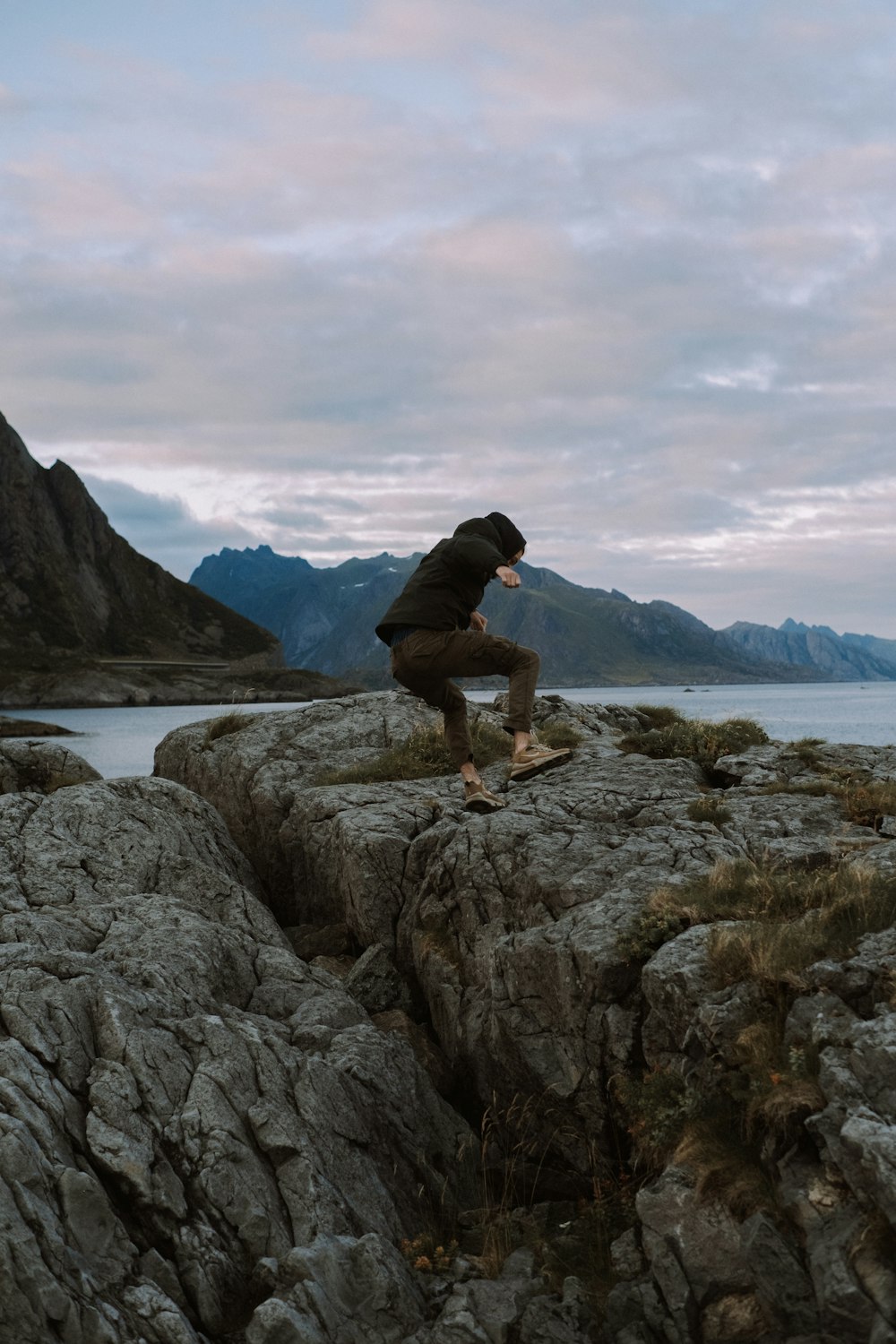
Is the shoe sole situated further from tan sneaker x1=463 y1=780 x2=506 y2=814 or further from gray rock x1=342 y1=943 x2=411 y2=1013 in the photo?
gray rock x1=342 y1=943 x2=411 y2=1013

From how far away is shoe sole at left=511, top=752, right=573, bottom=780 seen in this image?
14672mm

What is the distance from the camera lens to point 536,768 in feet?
48.5

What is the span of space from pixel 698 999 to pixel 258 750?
12.0 meters

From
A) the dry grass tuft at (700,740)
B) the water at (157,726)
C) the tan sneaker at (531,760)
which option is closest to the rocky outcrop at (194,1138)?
the tan sneaker at (531,760)

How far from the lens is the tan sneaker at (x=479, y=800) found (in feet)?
45.6

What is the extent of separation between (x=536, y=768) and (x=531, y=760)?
0.21 m

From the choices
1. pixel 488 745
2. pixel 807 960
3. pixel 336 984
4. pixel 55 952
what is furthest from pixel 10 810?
pixel 807 960

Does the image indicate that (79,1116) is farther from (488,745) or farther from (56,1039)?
(488,745)

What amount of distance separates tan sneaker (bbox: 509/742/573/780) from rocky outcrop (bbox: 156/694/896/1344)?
38cm

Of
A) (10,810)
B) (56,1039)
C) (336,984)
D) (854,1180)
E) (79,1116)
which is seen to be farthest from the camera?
(10,810)

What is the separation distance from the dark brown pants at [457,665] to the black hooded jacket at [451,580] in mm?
236

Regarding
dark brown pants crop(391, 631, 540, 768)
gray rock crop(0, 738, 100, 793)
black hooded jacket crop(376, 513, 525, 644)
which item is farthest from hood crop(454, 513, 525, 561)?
gray rock crop(0, 738, 100, 793)

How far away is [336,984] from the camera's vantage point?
11516 millimetres

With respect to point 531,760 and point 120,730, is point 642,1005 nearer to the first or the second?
point 531,760
